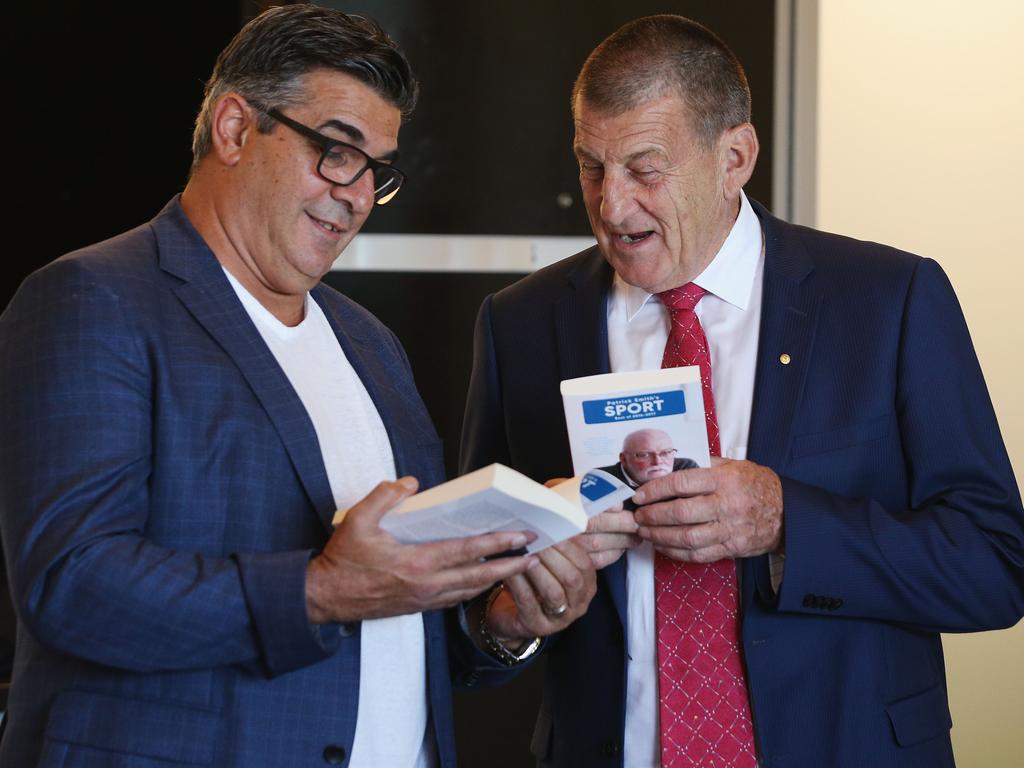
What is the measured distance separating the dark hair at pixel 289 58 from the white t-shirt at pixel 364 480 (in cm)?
29

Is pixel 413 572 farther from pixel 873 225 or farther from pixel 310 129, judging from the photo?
pixel 873 225

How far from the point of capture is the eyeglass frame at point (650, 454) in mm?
1745

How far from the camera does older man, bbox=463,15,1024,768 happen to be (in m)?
1.90

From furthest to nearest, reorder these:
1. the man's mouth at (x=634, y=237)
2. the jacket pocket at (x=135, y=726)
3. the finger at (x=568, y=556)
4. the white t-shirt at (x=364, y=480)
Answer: the man's mouth at (x=634, y=237), the finger at (x=568, y=556), the white t-shirt at (x=364, y=480), the jacket pocket at (x=135, y=726)

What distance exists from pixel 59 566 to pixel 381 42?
968 millimetres

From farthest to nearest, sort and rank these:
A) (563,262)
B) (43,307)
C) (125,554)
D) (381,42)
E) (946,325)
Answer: (563,262) → (946,325) → (381,42) → (43,307) → (125,554)

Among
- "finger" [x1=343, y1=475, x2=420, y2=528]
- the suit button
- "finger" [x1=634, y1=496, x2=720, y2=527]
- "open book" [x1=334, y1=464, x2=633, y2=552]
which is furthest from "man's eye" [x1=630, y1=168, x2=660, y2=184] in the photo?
the suit button

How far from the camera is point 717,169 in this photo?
2137 millimetres

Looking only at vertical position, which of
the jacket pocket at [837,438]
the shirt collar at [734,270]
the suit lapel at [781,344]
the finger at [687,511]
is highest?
the shirt collar at [734,270]

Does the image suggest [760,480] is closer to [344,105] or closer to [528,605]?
[528,605]

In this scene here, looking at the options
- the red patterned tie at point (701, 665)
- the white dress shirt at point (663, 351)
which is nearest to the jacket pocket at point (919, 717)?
the red patterned tie at point (701, 665)

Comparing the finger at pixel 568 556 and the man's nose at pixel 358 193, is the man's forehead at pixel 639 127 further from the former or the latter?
the finger at pixel 568 556

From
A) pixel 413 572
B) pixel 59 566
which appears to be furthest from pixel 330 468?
pixel 59 566

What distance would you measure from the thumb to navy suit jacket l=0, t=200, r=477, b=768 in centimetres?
10
